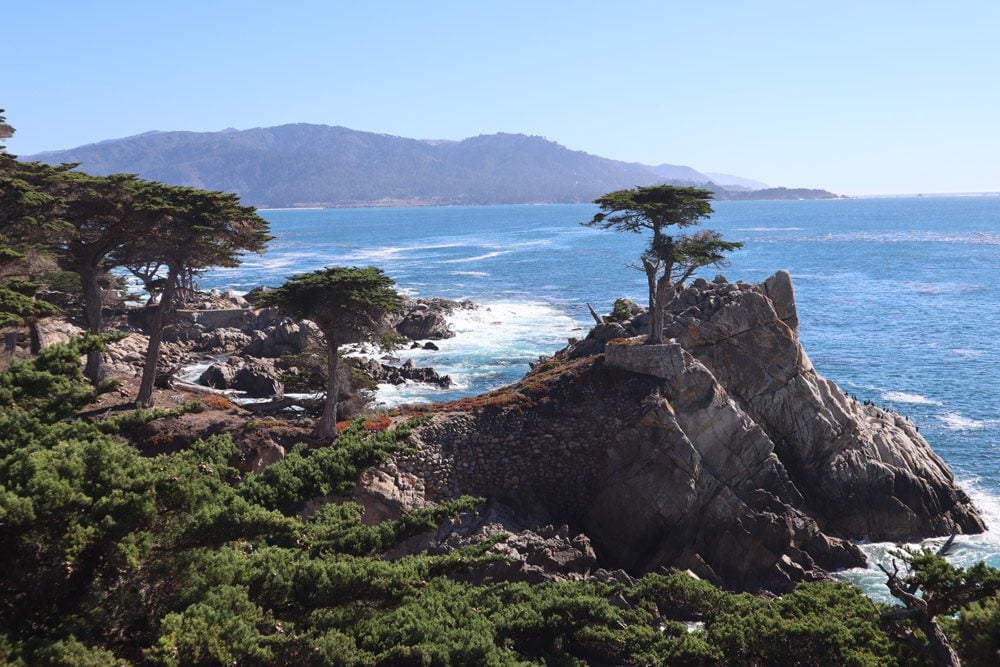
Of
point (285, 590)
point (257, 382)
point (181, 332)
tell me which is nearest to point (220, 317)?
point (181, 332)

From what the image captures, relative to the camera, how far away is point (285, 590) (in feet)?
39.5

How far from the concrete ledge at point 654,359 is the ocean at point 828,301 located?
21.3 ft

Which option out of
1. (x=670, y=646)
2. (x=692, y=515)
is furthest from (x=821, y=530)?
(x=670, y=646)

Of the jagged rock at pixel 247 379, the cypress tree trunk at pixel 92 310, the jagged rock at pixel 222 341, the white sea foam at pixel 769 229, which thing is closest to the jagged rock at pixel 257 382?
the jagged rock at pixel 247 379

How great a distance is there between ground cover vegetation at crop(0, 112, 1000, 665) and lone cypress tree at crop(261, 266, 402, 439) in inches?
213

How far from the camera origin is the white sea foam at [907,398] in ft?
123

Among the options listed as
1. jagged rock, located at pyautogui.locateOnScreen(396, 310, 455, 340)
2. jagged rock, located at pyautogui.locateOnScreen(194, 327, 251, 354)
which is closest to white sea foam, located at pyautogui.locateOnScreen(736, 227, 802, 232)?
jagged rock, located at pyautogui.locateOnScreen(396, 310, 455, 340)

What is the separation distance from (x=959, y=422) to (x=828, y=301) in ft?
113

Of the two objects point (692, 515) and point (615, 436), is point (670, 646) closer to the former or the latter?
point (692, 515)

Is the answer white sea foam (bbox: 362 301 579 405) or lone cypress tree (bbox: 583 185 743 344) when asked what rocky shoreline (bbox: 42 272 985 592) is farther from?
white sea foam (bbox: 362 301 579 405)

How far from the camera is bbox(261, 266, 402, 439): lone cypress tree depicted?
22.3 meters

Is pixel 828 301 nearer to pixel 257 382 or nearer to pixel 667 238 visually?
pixel 667 238

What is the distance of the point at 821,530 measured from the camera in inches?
961

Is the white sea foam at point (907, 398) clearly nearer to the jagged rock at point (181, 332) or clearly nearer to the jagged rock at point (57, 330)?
the jagged rock at point (57, 330)
